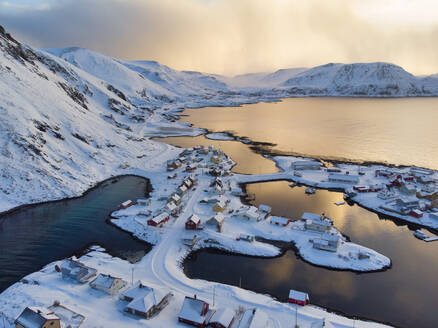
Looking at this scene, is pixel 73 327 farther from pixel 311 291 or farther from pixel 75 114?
pixel 75 114

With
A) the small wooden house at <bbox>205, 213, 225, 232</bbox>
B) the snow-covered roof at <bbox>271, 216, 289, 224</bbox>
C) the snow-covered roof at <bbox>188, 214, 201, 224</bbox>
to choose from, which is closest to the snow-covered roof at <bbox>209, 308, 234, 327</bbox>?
the small wooden house at <bbox>205, 213, 225, 232</bbox>

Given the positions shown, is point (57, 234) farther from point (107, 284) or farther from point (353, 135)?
point (353, 135)

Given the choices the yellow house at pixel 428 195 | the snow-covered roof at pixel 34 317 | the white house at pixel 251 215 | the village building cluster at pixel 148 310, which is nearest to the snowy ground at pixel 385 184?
the yellow house at pixel 428 195

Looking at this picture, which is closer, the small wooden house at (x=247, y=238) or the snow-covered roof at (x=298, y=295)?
the snow-covered roof at (x=298, y=295)

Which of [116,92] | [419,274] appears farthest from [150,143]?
[116,92]

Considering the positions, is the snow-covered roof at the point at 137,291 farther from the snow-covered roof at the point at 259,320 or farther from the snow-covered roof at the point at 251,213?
the snow-covered roof at the point at 251,213

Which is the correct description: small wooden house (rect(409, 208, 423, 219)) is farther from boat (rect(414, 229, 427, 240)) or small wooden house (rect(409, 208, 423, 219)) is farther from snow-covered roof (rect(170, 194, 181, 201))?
snow-covered roof (rect(170, 194, 181, 201))
